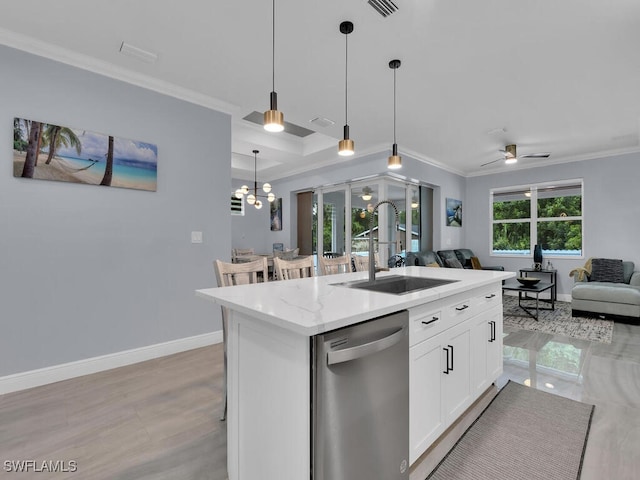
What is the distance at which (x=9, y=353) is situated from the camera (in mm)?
2369

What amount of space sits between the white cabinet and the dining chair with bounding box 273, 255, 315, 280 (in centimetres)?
113

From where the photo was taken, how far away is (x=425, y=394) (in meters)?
1.56

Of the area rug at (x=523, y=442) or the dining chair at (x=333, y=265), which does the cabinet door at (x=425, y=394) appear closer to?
the area rug at (x=523, y=442)

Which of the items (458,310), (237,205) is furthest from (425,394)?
(237,205)

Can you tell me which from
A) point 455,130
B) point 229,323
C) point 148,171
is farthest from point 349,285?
point 455,130

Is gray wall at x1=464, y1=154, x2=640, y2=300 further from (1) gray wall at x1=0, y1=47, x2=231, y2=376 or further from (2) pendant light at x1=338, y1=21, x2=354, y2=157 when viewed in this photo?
(1) gray wall at x1=0, y1=47, x2=231, y2=376

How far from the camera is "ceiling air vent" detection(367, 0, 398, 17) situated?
2.04 m

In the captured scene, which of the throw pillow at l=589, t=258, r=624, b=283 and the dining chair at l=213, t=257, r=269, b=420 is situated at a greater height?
the dining chair at l=213, t=257, r=269, b=420

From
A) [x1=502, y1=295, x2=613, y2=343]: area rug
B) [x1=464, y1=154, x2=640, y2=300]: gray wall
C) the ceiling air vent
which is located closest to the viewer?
the ceiling air vent

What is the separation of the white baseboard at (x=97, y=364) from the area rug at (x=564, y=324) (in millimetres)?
4150

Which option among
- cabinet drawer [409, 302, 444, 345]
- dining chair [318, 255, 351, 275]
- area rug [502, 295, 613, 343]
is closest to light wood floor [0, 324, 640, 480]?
cabinet drawer [409, 302, 444, 345]

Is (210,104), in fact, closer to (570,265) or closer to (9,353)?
(9,353)

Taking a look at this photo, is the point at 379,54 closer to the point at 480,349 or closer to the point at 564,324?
the point at 480,349

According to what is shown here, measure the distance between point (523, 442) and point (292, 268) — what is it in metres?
1.84
